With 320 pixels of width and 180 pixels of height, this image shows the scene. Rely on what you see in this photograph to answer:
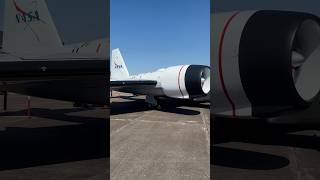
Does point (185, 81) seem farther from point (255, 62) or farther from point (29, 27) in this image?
point (255, 62)

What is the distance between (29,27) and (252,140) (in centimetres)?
844

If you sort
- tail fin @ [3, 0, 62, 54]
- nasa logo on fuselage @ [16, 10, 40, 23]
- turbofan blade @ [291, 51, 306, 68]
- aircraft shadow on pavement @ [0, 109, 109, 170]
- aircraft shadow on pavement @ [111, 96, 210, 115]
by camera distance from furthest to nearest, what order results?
aircraft shadow on pavement @ [111, 96, 210, 115] → nasa logo on fuselage @ [16, 10, 40, 23] → tail fin @ [3, 0, 62, 54] → aircraft shadow on pavement @ [0, 109, 109, 170] → turbofan blade @ [291, 51, 306, 68]

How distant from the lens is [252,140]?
6941 millimetres

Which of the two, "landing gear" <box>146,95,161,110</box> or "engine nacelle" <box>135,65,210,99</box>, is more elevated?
"engine nacelle" <box>135,65,210,99</box>

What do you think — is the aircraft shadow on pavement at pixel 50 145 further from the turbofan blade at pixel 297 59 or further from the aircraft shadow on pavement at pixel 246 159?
the turbofan blade at pixel 297 59

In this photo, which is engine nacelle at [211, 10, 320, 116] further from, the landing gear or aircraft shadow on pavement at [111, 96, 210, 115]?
the landing gear

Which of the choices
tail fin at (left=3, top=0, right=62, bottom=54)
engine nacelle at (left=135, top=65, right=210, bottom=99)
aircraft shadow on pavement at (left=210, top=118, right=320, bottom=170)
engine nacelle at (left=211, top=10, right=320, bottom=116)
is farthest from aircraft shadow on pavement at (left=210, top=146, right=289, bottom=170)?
engine nacelle at (left=135, top=65, right=210, bottom=99)

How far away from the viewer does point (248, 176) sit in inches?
173

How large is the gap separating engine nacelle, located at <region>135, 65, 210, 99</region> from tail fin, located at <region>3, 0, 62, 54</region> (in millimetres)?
5979

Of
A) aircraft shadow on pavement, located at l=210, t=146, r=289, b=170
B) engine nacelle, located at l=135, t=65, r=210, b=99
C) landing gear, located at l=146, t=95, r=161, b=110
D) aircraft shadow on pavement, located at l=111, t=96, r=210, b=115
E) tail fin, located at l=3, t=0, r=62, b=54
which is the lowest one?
aircraft shadow on pavement, located at l=210, t=146, r=289, b=170

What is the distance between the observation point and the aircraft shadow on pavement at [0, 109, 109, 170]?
5312mm

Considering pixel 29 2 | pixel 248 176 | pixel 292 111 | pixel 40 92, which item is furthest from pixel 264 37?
pixel 29 2

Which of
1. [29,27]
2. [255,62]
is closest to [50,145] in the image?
[255,62]

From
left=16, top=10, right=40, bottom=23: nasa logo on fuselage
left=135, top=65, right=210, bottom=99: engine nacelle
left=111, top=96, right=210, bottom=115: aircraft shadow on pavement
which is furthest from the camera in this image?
left=111, top=96, right=210, bottom=115: aircraft shadow on pavement
